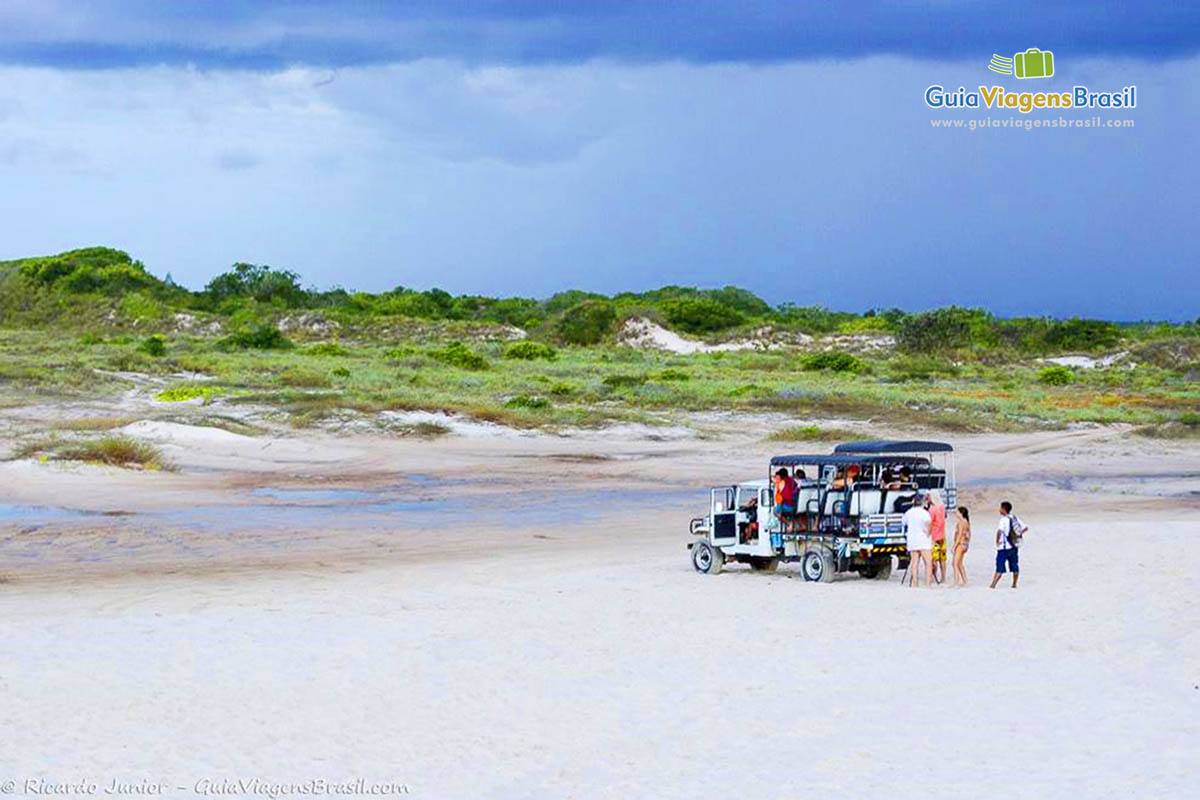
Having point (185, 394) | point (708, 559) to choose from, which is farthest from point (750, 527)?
point (185, 394)

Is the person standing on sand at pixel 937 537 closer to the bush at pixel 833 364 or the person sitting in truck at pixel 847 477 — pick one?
the person sitting in truck at pixel 847 477

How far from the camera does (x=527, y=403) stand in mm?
40312

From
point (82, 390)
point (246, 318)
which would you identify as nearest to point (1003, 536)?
point (82, 390)

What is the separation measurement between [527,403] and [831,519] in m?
22.4

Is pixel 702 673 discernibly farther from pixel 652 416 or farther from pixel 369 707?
pixel 652 416

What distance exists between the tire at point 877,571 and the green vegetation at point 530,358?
18.7 metres

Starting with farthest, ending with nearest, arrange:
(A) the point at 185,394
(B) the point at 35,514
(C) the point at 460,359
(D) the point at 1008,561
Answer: (C) the point at 460,359 < (A) the point at 185,394 < (B) the point at 35,514 < (D) the point at 1008,561

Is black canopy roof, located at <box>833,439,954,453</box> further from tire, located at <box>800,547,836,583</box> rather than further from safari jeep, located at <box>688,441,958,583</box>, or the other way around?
tire, located at <box>800,547,836,583</box>

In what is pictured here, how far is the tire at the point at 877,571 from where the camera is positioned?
1838cm

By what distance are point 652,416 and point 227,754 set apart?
2966 cm

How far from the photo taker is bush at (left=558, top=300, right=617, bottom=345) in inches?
3103

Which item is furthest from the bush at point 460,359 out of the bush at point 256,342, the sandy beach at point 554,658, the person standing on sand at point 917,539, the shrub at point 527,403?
the person standing on sand at point 917,539

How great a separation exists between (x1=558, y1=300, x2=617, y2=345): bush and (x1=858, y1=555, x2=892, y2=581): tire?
196ft

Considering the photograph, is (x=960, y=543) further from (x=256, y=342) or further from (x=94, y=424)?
(x=256, y=342)
